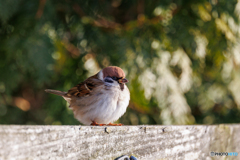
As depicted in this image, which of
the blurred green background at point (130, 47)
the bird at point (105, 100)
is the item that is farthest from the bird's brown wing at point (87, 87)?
the blurred green background at point (130, 47)

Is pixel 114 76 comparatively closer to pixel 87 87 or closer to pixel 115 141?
pixel 87 87

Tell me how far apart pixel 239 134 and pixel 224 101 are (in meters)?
1.93

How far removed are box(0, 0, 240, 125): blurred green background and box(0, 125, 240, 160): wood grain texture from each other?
113cm

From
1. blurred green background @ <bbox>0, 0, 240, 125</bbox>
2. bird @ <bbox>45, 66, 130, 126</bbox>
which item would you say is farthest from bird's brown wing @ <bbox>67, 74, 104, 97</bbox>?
blurred green background @ <bbox>0, 0, 240, 125</bbox>

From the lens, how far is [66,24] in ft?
9.09

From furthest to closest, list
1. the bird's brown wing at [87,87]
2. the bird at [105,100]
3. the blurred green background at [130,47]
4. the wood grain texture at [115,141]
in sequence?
the blurred green background at [130,47] → the bird's brown wing at [87,87] → the bird at [105,100] → the wood grain texture at [115,141]

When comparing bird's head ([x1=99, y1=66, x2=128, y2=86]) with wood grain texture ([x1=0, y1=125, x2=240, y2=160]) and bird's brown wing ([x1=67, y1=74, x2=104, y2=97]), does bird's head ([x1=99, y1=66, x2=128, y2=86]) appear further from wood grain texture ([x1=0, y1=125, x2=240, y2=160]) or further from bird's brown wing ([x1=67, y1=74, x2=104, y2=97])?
wood grain texture ([x1=0, y1=125, x2=240, y2=160])

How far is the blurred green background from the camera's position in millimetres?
2439

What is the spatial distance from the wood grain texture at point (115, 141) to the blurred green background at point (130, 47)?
3.72 feet

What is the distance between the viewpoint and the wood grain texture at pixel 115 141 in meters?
0.65

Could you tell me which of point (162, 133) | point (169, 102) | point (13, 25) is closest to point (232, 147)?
point (162, 133)

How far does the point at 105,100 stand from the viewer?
1.59m

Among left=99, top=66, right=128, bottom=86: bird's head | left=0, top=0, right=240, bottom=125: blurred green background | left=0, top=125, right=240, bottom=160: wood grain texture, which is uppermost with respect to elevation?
left=0, top=125, right=240, bottom=160: wood grain texture

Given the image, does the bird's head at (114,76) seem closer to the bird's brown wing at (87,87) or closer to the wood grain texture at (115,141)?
the bird's brown wing at (87,87)
